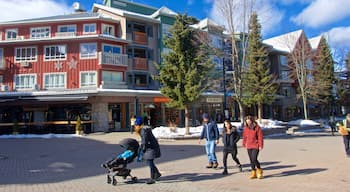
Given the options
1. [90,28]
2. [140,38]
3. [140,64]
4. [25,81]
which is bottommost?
[25,81]

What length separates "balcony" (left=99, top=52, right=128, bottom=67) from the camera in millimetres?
29320

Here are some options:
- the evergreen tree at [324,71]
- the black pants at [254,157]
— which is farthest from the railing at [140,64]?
the black pants at [254,157]

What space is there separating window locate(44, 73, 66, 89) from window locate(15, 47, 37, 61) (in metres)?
2.64

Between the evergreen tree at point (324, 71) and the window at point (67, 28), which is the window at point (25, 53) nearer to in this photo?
the window at point (67, 28)

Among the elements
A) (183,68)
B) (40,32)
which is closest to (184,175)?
(183,68)

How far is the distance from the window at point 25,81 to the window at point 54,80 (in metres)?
1.30

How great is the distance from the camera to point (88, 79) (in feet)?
97.5

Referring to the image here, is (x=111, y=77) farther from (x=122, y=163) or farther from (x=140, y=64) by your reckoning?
(x=122, y=163)

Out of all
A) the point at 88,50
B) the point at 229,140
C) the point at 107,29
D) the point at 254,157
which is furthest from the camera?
the point at 107,29

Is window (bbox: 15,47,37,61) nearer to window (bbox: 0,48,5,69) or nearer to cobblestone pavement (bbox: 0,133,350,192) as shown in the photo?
window (bbox: 0,48,5,69)

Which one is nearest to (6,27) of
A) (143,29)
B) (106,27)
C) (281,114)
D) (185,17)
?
(106,27)

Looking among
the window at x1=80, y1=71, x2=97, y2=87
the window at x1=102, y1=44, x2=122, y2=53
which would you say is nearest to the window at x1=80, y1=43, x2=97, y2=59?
the window at x1=102, y1=44, x2=122, y2=53

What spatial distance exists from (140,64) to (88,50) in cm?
575

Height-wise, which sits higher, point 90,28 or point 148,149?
point 90,28
